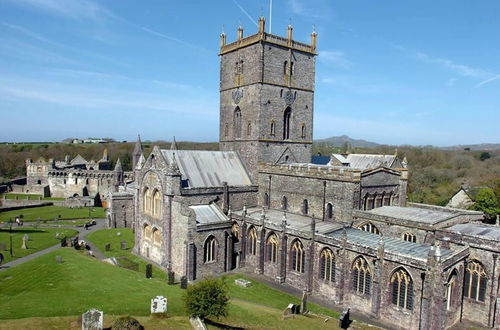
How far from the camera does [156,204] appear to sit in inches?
1375

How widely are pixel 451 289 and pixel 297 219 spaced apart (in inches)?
503

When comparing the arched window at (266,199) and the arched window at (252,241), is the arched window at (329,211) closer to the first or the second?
the arched window at (252,241)

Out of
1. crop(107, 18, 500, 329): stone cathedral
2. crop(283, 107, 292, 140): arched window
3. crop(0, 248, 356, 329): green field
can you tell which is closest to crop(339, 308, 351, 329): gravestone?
crop(0, 248, 356, 329): green field

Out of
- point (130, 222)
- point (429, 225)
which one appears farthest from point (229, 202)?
point (130, 222)

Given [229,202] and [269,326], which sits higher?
[229,202]

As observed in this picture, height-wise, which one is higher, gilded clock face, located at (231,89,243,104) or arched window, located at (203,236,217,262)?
gilded clock face, located at (231,89,243,104)

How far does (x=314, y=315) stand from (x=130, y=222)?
117ft

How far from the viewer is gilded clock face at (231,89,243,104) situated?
39.2 metres

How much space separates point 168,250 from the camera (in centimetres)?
3238

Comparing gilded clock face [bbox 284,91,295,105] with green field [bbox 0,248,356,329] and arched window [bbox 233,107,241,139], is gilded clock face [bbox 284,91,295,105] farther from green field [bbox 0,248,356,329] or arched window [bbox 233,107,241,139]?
green field [bbox 0,248,356,329]

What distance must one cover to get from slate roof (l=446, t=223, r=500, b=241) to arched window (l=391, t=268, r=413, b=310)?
18.8 ft

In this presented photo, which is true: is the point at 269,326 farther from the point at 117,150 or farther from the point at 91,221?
the point at 117,150

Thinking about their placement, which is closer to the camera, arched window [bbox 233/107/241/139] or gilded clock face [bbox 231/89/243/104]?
gilded clock face [bbox 231/89/243/104]

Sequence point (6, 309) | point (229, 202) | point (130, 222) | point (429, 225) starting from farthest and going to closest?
1. point (130, 222)
2. point (229, 202)
3. point (429, 225)
4. point (6, 309)
